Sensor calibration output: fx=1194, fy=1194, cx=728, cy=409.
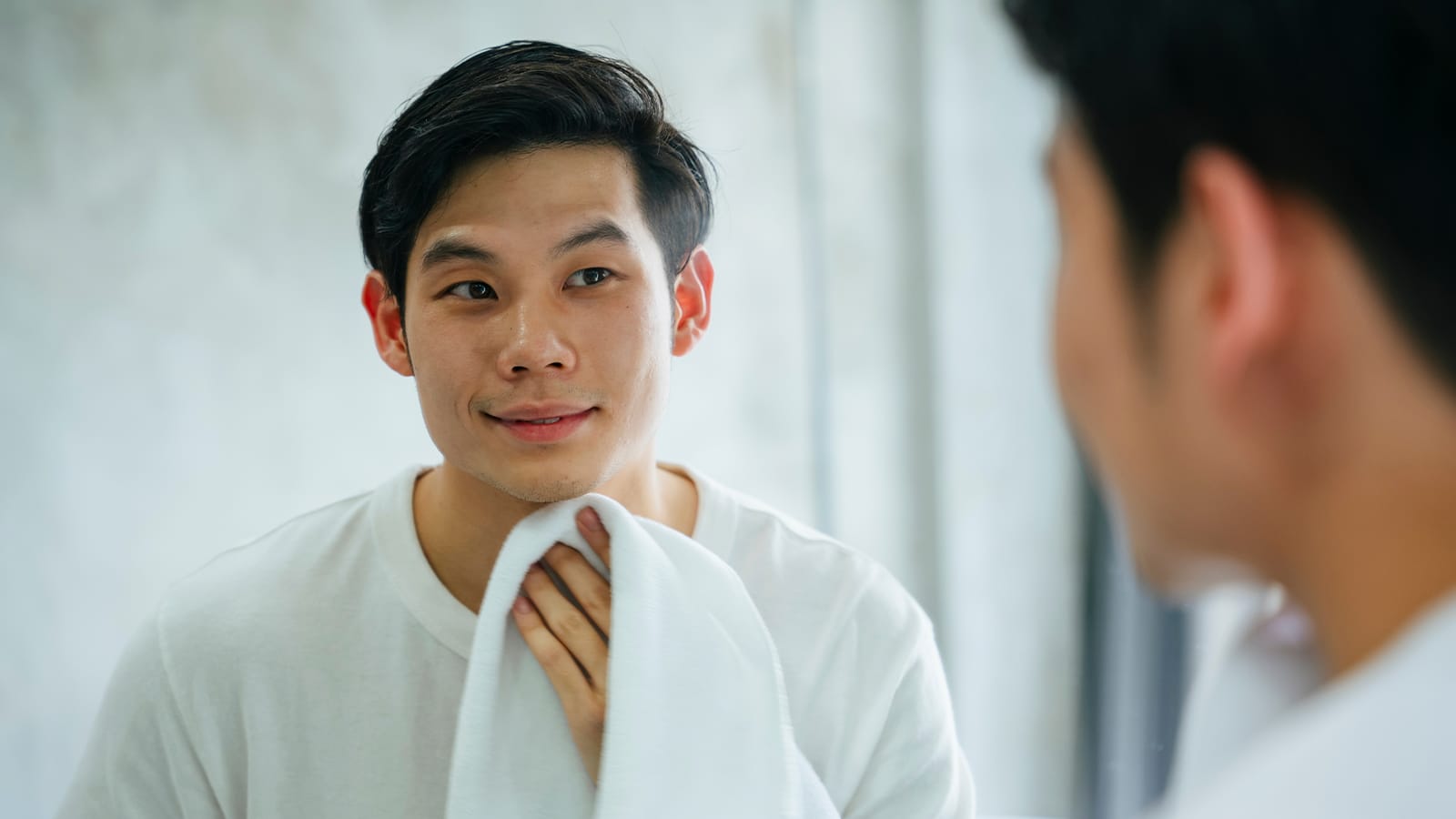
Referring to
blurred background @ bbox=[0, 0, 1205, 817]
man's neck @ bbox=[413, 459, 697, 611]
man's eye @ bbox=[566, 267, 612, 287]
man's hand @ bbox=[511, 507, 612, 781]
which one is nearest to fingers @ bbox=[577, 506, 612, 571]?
man's hand @ bbox=[511, 507, 612, 781]

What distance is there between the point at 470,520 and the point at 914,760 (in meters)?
0.50

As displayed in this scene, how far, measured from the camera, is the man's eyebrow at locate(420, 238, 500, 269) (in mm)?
1099

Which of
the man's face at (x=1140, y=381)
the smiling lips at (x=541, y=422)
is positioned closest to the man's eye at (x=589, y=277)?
the smiling lips at (x=541, y=422)

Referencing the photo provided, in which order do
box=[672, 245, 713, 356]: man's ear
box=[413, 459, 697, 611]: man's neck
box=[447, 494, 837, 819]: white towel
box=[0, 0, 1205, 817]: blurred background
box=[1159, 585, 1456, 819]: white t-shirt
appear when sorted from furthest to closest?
box=[0, 0, 1205, 817]: blurred background, box=[672, 245, 713, 356]: man's ear, box=[413, 459, 697, 611]: man's neck, box=[447, 494, 837, 819]: white towel, box=[1159, 585, 1456, 819]: white t-shirt

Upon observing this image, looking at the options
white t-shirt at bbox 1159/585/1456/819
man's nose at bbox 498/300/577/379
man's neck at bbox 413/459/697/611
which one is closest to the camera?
white t-shirt at bbox 1159/585/1456/819

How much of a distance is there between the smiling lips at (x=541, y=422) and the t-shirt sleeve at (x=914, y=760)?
15.8 inches

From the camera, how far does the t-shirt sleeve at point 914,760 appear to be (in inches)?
45.4

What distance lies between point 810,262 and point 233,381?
0.99 m

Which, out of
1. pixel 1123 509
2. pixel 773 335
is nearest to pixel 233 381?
pixel 773 335

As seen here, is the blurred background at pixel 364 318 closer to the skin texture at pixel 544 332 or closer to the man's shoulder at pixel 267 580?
the man's shoulder at pixel 267 580

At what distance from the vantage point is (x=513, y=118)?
1.12m

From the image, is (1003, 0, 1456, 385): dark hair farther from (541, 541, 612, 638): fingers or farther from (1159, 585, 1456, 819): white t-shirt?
(541, 541, 612, 638): fingers

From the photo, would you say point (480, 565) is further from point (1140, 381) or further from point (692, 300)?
point (1140, 381)

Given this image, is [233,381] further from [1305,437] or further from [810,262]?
[1305,437]
